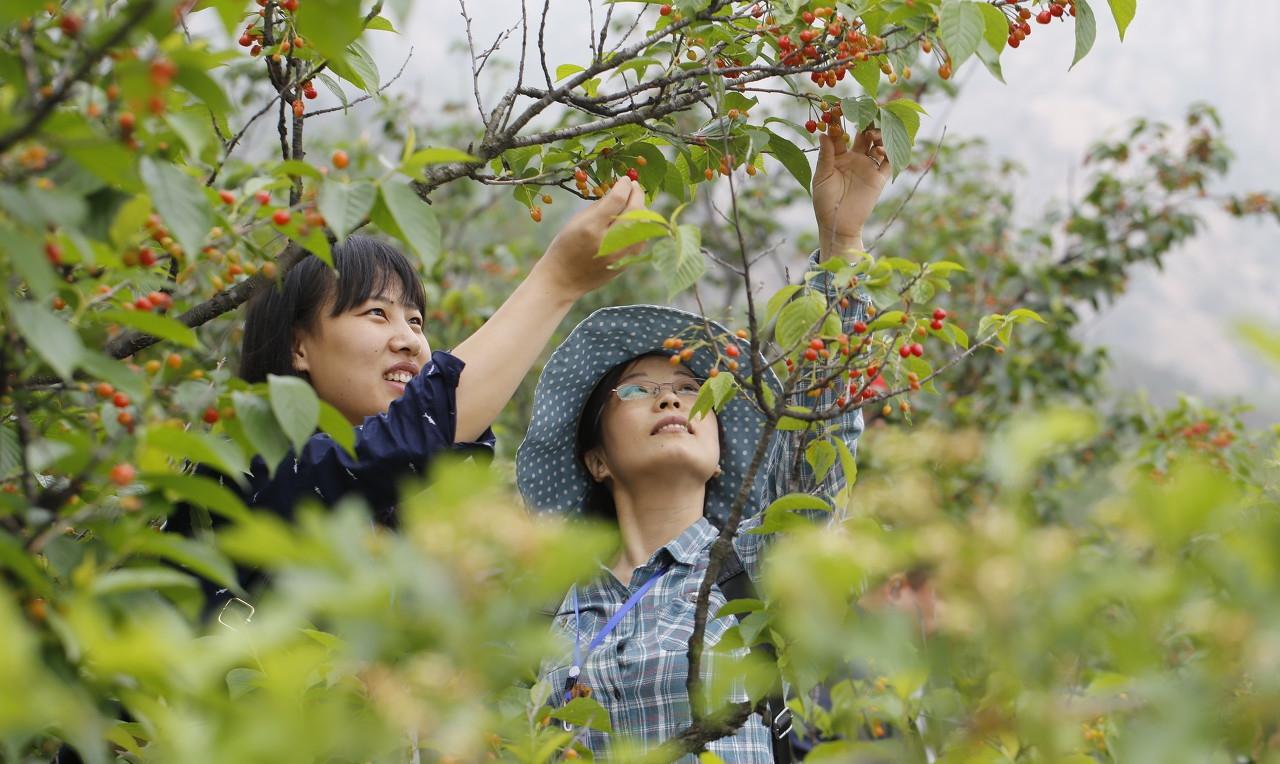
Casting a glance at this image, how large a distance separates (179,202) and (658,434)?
61.3 inches

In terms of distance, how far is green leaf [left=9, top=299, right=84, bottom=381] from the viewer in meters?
1.08

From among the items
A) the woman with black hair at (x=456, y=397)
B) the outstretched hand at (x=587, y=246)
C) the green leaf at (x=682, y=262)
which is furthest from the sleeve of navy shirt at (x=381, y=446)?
the green leaf at (x=682, y=262)

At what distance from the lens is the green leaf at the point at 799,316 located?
1.85 m

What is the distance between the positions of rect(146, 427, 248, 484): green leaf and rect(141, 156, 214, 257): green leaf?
0.18m

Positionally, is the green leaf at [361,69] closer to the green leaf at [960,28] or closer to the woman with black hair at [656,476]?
the woman with black hair at [656,476]

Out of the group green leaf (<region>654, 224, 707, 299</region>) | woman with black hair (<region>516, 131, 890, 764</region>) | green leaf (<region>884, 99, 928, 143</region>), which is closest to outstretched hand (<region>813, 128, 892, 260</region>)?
woman with black hair (<region>516, 131, 890, 764</region>)

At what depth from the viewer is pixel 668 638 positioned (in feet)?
7.89

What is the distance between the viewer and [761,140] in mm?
2078

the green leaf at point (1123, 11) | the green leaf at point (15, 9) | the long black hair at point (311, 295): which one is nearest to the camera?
the green leaf at point (15, 9)

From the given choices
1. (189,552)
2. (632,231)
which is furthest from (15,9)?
(632,231)

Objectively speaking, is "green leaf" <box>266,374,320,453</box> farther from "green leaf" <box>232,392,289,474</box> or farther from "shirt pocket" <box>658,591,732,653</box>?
"shirt pocket" <box>658,591,732,653</box>

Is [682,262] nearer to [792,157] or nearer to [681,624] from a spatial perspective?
[792,157]

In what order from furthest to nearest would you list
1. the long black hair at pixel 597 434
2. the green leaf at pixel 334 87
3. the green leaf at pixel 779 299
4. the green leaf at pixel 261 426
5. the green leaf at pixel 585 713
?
the long black hair at pixel 597 434, the green leaf at pixel 334 87, the green leaf at pixel 779 299, the green leaf at pixel 585 713, the green leaf at pixel 261 426

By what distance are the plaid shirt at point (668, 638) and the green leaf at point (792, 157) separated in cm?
15
